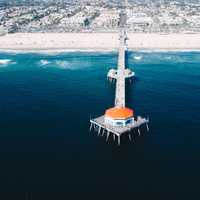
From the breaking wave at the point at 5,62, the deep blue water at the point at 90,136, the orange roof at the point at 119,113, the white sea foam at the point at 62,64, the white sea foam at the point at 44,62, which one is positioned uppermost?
the orange roof at the point at 119,113

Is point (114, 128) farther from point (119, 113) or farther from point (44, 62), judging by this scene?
point (44, 62)

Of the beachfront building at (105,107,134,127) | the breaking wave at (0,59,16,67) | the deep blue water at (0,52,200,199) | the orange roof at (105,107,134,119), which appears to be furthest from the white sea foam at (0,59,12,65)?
the orange roof at (105,107,134,119)

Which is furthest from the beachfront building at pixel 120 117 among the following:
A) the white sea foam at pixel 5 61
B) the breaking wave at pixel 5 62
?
the white sea foam at pixel 5 61

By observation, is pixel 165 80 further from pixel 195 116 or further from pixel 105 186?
pixel 105 186

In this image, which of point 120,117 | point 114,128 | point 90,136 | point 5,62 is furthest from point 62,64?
point 120,117

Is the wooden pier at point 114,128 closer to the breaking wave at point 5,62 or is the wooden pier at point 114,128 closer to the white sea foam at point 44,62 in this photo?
the white sea foam at point 44,62

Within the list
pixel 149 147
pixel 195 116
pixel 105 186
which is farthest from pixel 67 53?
pixel 105 186
